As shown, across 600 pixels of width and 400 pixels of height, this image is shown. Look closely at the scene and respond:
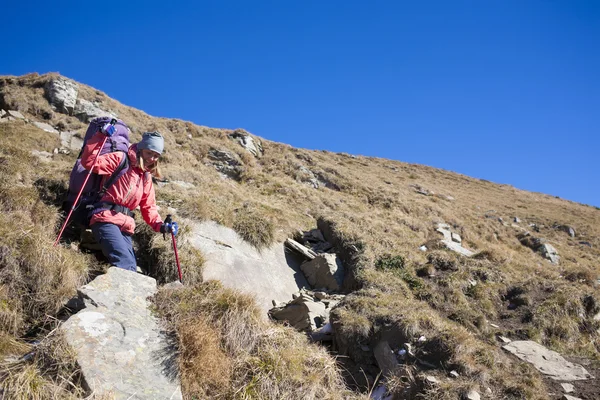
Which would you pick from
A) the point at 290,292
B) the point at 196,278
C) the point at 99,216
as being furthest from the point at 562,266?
the point at 99,216

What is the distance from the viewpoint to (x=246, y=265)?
9.18 meters

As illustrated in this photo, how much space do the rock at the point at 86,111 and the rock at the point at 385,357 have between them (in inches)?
607

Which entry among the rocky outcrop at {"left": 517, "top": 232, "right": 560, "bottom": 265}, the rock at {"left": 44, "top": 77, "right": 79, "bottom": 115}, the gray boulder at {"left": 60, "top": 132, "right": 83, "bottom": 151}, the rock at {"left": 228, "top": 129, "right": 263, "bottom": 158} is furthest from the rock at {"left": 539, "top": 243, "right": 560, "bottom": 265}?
the rock at {"left": 44, "top": 77, "right": 79, "bottom": 115}

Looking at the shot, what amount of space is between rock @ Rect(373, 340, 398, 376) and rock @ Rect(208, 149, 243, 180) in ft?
42.0

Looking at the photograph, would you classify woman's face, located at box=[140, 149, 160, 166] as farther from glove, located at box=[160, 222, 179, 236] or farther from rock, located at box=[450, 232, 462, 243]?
rock, located at box=[450, 232, 462, 243]

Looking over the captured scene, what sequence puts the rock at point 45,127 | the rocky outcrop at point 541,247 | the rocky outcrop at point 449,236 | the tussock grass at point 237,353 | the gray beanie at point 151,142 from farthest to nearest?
1. the rocky outcrop at point 541,247
2. the rocky outcrop at point 449,236
3. the rock at point 45,127
4. the gray beanie at point 151,142
5. the tussock grass at point 237,353

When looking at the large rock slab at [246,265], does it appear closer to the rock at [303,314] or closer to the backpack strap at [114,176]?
the rock at [303,314]

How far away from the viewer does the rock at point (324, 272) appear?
10242 mm

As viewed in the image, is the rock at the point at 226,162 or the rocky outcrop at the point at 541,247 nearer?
the rock at the point at 226,162

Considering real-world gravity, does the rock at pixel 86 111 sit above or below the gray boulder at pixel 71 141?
above

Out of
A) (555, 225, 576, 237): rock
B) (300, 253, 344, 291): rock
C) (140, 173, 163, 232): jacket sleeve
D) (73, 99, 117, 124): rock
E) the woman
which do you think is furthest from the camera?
(555, 225, 576, 237): rock

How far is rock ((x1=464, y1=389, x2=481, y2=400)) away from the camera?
566 cm

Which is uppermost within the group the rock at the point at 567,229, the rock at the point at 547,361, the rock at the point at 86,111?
the rock at the point at 567,229

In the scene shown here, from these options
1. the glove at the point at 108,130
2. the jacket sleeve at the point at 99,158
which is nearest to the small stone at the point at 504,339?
the jacket sleeve at the point at 99,158
